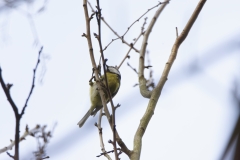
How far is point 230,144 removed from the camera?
14.7 inches

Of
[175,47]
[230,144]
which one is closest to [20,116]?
[230,144]

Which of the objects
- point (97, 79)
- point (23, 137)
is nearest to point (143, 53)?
point (97, 79)

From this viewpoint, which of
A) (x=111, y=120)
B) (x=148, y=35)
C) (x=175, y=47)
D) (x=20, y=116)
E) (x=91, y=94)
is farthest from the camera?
(x=91, y=94)

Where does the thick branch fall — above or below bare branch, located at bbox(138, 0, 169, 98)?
below

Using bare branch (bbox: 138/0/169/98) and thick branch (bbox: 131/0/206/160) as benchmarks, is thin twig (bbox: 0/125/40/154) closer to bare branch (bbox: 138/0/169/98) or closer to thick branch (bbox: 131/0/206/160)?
thick branch (bbox: 131/0/206/160)

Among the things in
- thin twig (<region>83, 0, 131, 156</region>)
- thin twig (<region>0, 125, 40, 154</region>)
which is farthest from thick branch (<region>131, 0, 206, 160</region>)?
thin twig (<region>0, 125, 40, 154</region>)

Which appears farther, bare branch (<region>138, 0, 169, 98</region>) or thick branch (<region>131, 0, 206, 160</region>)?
bare branch (<region>138, 0, 169, 98</region>)

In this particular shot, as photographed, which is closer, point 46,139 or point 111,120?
point 111,120

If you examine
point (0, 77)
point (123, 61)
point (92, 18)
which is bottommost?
point (0, 77)

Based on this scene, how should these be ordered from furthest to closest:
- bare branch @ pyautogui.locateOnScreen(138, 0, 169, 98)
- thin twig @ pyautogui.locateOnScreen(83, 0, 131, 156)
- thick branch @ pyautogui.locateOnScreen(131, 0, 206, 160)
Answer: bare branch @ pyautogui.locateOnScreen(138, 0, 169, 98) → thick branch @ pyautogui.locateOnScreen(131, 0, 206, 160) → thin twig @ pyautogui.locateOnScreen(83, 0, 131, 156)

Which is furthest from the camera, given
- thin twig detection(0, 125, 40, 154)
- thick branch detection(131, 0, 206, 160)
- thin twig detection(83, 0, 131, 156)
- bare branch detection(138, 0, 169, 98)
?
bare branch detection(138, 0, 169, 98)

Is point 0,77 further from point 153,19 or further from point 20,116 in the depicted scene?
point 153,19

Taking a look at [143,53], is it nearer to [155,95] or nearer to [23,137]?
[155,95]

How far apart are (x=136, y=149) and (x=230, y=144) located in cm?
139
